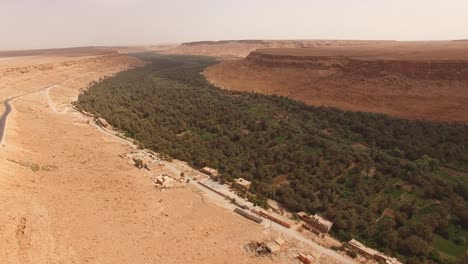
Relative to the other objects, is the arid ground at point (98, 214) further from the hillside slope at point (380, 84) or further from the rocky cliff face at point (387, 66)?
the rocky cliff face at point (387, 66)

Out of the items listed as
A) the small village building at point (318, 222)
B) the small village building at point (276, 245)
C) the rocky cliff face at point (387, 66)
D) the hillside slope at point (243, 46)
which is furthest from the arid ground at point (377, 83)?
the hillside slope at point (243, 46)

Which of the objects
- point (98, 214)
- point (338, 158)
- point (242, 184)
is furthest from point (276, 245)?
point (338, 158)

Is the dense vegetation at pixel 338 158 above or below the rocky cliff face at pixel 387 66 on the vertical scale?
below

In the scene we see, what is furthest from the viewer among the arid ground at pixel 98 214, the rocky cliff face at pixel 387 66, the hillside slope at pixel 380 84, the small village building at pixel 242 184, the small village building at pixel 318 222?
the rocky cliff face at pixel 387 66

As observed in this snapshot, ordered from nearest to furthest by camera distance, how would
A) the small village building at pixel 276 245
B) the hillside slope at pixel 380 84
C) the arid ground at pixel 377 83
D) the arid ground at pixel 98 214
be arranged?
the arid ground at pixel 98 214, the small village building at pixel 276 245, the hillside slope at pixel 380 84, the arid ground at pixel 377 83

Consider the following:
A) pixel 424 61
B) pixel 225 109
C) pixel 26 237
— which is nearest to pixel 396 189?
pixel 26 237
